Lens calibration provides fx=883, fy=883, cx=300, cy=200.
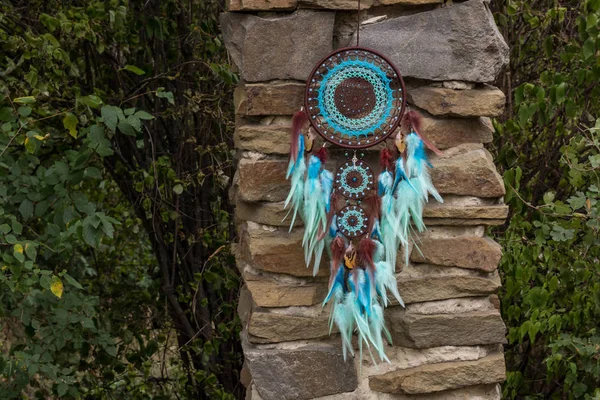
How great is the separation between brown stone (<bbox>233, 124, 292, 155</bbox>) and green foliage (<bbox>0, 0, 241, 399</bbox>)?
4.15ft

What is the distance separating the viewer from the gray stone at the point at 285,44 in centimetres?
207

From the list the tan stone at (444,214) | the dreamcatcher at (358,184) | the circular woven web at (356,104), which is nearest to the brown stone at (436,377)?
the dreamcatcher at (358,184)

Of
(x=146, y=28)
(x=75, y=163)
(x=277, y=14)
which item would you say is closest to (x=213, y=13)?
(x=146, y=28)

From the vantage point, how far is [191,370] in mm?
3992

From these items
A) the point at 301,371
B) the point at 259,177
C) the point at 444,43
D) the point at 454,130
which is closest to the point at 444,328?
the point at 301,371

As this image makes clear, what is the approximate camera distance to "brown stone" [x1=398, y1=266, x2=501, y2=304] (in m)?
2.16

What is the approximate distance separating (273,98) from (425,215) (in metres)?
0.46

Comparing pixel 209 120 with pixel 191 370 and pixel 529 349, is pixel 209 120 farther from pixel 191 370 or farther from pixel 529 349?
pixel 529 349

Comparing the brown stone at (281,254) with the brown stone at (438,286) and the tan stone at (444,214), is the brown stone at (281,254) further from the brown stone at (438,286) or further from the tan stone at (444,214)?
the brown stone at (438,286)

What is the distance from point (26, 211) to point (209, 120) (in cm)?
103

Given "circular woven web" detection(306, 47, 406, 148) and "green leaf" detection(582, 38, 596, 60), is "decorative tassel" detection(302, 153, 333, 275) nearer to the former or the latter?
"circular woven web" detection(306, 47, 406, 148)

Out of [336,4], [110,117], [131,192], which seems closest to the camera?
[336,4]

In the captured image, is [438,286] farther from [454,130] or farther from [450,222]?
[454,130]

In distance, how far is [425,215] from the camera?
2139 mm
